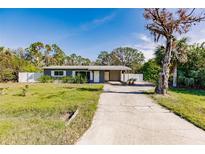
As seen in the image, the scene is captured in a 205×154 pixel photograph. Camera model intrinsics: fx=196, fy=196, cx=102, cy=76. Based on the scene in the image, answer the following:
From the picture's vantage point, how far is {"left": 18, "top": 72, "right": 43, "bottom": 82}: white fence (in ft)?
94.0

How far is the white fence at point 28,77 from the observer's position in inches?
1128

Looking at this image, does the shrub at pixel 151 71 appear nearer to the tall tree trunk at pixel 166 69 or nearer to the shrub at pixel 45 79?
the shrub at pixel 45 79

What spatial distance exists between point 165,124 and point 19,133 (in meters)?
4.34

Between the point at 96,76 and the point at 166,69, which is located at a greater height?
the point at 166,69

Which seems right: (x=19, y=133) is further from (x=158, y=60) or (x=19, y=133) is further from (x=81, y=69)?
(x=81, y=69)

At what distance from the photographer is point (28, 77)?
95.4 ft

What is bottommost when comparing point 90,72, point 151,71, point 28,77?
point 28,77

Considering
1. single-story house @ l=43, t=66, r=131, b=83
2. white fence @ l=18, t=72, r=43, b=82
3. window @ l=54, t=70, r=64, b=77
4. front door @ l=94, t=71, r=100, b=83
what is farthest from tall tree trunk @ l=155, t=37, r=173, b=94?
white fence @ l=18, t=72, r=43, b=82

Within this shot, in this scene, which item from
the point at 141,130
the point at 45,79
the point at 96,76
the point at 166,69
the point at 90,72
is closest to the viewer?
the point at 141,130

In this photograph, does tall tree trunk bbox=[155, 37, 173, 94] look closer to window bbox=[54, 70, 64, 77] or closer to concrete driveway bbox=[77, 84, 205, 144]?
concrete driveway bbox=[77, 84, 205, 144]

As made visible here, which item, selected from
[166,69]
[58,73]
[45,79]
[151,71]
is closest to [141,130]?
[166,69]

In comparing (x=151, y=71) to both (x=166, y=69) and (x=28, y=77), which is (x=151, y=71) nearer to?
(x=166, y=69)

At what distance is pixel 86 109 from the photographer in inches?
325
